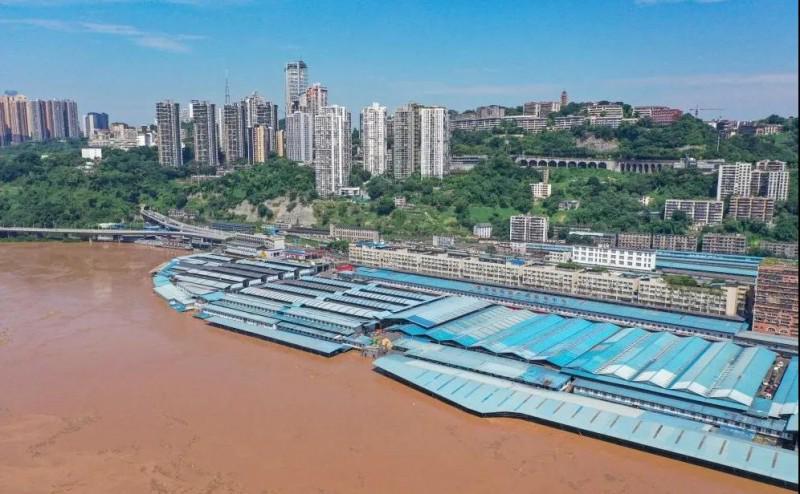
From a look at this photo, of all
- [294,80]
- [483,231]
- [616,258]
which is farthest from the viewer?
[294,80]

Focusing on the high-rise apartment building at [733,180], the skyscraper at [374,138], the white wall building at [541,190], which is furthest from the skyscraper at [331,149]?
the high-rise apartment building at [733,180]

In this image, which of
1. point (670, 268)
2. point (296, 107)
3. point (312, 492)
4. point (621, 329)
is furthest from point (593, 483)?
point (296, 107)

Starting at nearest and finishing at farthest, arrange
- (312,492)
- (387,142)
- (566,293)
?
(312,492), (566,293), (387,142)

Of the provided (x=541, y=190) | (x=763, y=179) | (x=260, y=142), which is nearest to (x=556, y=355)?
(x=763, y=179)

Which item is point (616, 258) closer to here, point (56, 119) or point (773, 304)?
point (773, 304)

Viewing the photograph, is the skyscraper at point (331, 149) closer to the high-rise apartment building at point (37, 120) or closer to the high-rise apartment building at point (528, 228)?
the high-rise apartment building at point (528, 228)

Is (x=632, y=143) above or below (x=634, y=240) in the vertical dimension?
above

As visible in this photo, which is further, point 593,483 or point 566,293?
point 566,293

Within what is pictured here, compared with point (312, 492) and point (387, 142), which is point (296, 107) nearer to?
point (387, 142)
